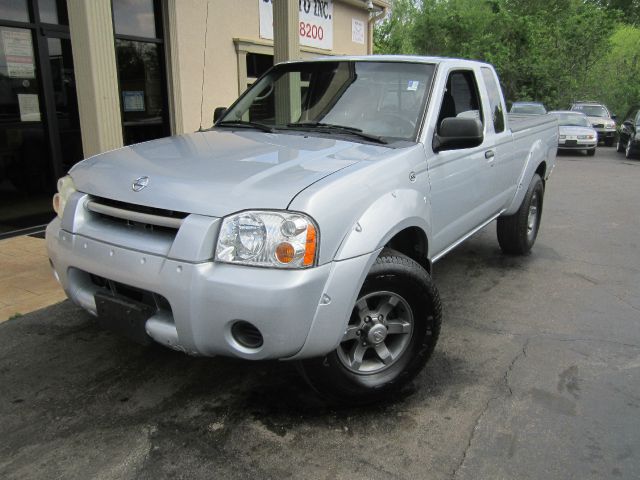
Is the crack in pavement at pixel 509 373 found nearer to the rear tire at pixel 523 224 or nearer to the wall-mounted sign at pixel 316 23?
the rear tire at pixel 523 224

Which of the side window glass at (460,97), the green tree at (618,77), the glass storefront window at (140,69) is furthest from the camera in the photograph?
the green tree at (618,77)

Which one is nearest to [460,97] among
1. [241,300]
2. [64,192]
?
[241,300]

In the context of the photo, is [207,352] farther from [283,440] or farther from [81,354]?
[81,354]

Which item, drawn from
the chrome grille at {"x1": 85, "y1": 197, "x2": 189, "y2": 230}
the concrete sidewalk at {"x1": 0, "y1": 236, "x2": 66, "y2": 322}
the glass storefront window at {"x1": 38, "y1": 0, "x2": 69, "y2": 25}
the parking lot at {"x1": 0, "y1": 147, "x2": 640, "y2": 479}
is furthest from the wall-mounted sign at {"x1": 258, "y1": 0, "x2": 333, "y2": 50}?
the chrome grille at {"x1": 85, "y1": 197, "x2": 189, "y2": 230}

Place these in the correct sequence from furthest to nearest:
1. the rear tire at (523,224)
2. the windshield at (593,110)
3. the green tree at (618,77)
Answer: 1. the green tree at (618,77)
2. the windshield at (593,110)
3. the rear tire at (523,224)

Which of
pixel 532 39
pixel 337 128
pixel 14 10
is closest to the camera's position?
pixel 337 128

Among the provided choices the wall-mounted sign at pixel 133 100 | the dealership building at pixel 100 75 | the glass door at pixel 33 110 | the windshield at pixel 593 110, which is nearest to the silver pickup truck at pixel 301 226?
the dealership building at pixel 100 75

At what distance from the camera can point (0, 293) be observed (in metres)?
4.65

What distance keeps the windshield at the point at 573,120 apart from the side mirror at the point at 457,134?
54.9ft

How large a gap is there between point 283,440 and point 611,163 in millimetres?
16039

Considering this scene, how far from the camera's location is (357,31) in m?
14.1

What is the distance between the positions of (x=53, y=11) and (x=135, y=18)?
137 centimetres

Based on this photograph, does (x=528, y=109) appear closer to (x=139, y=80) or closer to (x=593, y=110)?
(x=593, y=110)

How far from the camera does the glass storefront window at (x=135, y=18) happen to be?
7.53 meters
